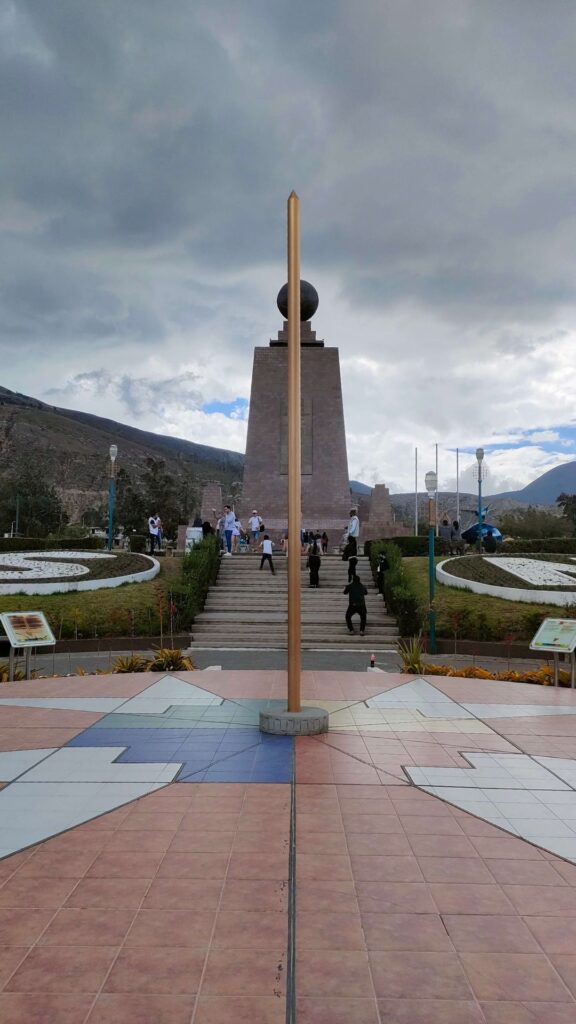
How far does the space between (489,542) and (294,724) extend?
2119 cm

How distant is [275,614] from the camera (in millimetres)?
16844

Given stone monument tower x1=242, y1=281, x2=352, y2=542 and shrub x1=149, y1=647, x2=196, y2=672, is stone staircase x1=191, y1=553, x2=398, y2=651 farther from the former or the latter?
stone monument tower x1=242, y1=281, x2=352, y2=542

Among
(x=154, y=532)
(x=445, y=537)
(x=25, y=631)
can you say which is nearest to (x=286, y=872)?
(x=25, y=631)

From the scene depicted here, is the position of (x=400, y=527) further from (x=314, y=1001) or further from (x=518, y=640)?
(x=314, y=1001)

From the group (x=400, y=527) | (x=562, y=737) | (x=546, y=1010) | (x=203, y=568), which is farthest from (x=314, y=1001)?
(x=400, y=527)

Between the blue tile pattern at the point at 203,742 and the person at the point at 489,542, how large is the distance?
1976 cm

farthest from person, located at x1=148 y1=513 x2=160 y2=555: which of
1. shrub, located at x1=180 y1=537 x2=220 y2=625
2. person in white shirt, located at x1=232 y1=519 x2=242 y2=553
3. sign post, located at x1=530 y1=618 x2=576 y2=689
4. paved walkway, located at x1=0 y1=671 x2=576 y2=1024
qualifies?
paved walkway, located at x1=0 y1=671 x2=576 y2=1024

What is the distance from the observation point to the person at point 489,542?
25.9 meters

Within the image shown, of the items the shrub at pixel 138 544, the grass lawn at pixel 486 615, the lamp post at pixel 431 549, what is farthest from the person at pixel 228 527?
the lamp post at pixel 431 549

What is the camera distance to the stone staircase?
14969 millimetres

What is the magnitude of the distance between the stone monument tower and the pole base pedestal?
25431 mm

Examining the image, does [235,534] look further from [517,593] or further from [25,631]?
[25,631]

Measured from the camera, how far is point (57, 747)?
6.01m

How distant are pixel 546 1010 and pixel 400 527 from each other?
30654 millimetres
